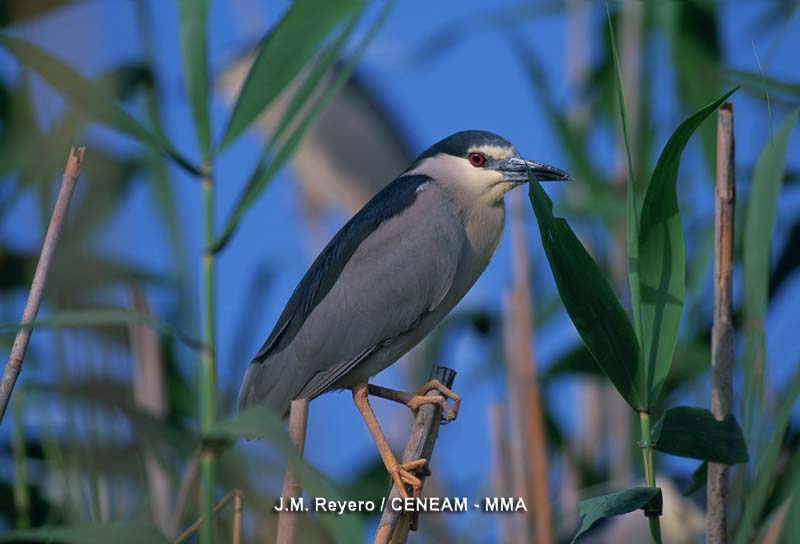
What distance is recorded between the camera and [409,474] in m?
2.03

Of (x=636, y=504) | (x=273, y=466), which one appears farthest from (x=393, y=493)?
(x=636, y=504)

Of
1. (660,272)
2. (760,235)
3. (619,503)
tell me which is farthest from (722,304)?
(619,503)

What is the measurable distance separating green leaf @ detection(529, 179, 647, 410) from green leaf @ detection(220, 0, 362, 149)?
0.62 m

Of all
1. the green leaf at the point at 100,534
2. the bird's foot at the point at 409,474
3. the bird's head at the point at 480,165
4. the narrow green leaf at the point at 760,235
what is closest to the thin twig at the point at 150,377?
the bird's foot at the point at 409,474

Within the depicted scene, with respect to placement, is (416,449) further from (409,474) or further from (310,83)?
(310,83)

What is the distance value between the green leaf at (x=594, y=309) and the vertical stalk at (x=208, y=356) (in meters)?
0.61

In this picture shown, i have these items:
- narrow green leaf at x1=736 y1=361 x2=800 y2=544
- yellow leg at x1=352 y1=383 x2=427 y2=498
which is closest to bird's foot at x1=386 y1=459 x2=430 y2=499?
yellow leg at x1=352 y1=383 x2=427 y2=498

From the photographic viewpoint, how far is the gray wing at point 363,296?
2348 mm

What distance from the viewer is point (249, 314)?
2.98m

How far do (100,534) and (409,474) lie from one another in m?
0.86

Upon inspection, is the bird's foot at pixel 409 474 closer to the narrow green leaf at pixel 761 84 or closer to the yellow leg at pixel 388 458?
the yellow leg at pixel 388 458

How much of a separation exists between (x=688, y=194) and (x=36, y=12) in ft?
7.12

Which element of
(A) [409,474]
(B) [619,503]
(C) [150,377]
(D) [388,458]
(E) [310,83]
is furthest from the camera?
(C) [150,377]

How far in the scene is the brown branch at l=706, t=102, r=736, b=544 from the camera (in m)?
1.73
